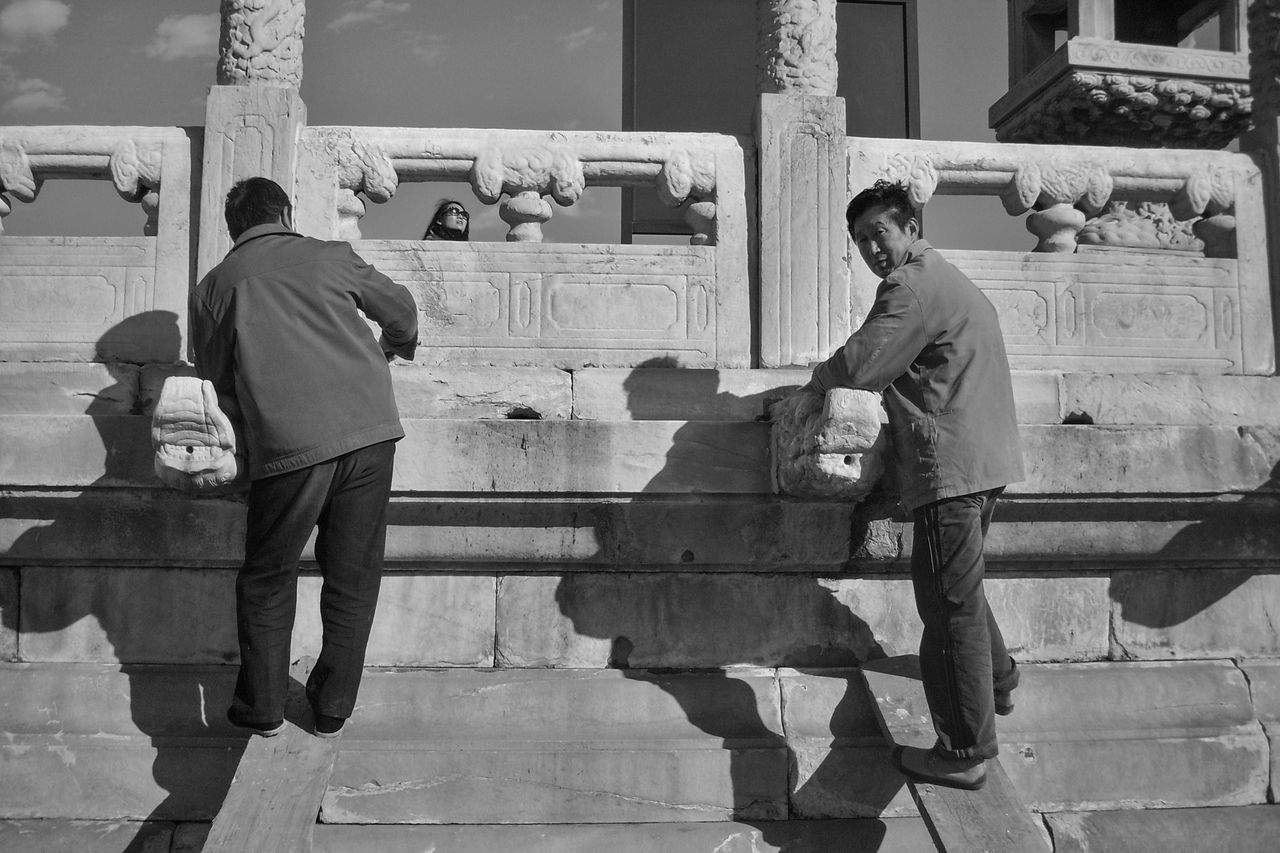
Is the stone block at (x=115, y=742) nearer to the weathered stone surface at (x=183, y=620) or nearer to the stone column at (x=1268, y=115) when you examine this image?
the weathered stone surface at (x=183, y=620)

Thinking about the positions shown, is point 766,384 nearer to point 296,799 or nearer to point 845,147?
point 845,147

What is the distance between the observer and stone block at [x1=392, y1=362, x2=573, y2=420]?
12.1 ft

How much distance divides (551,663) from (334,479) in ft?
3.66

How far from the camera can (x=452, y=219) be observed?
4781 millimetres

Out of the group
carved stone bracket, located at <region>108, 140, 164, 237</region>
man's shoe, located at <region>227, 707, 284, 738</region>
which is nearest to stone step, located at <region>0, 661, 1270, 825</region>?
man's shoe, located at <region>227, 707, 284, 738</region>

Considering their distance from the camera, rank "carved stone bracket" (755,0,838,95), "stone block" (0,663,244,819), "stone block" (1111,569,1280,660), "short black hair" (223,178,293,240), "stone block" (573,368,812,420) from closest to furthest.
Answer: "short black hair" (223,178,293,240) < "stone block" (0,663,244,819) < "stone block" (573,368,812,420) < "stone block" (1111,569,1280,660) < "carved stone bracket" (755,0,838,95)

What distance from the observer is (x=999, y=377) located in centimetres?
298

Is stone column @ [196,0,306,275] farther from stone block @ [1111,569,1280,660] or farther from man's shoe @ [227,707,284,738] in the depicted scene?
stone block @ [1111,569,1280,660]

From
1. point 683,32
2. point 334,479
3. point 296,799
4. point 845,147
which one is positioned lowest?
point 296,799

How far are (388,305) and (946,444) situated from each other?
168cm

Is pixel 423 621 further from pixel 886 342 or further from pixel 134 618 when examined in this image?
pixel 886 342

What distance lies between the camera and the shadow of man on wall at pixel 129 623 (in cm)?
338

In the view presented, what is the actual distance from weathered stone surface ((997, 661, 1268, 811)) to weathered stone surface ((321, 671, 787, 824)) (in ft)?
3.00

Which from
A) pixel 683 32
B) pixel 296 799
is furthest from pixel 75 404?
pixel 683 32
